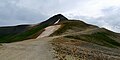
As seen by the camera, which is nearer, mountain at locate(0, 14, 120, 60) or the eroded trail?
the eroded trail

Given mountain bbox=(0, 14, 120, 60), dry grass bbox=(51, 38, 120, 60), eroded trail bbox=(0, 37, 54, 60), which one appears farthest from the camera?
mountain bbox=(0, 14, 120, 60)

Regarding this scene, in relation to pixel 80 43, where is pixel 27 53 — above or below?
above

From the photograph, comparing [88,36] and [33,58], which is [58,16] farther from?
[33,58]

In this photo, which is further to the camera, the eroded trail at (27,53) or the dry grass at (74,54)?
the dry grass at (74,54)

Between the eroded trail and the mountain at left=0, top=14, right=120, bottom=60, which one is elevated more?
the eroded trail

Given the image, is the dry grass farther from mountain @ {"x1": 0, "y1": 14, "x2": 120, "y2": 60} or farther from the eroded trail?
the eroded trail

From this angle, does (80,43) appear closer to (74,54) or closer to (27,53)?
(74,54)

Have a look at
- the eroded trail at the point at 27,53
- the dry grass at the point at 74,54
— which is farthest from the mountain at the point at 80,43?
the eroded trail at the point at 27,53

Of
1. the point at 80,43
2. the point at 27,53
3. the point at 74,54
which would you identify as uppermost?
the point at 27,53

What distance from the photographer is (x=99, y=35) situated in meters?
91.9

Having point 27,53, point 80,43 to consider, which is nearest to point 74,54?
point 27,53

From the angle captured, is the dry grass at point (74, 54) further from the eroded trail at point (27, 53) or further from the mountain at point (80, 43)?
the eroded trail at point (27, 53)

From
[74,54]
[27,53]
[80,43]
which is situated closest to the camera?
[27,53]

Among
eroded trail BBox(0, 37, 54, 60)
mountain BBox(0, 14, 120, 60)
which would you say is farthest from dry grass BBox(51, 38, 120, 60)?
eroded trail BBox(0, 37, 54, 60)
